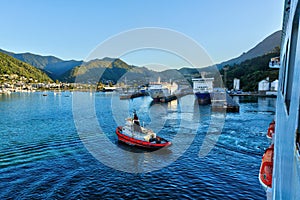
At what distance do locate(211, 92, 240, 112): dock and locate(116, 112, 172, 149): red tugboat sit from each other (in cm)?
2457

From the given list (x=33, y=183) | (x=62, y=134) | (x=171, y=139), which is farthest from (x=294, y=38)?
(x=62, y=134)

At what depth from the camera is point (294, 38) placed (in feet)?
10.5

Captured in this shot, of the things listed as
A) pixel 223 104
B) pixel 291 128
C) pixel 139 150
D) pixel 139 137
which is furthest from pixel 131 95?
pixel 291 128

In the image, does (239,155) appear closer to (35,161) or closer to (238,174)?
(238,174)

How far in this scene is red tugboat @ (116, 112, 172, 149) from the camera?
1647 cm

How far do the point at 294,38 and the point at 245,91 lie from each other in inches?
3193

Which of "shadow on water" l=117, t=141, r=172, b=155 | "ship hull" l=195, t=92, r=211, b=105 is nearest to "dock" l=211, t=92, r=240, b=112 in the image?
"ship hull" l=195, t=92, r=211, b=105

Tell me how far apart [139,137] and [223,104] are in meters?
27.8

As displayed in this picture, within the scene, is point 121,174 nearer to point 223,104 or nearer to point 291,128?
point 291,128

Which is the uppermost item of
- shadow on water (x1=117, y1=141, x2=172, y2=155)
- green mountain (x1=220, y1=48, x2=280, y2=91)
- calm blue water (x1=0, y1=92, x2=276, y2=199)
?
green mountain (x1=220, y1=48, x2=280, y2=91)

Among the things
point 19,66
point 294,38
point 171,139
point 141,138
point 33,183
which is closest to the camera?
point 294,38

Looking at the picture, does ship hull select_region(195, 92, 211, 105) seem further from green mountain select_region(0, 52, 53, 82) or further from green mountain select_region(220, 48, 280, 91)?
green mountain select_region(0, 52, 53, 82)

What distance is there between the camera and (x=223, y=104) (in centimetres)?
4084

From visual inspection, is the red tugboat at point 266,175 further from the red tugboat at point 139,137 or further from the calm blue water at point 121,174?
the red tugboat at point 139,137
